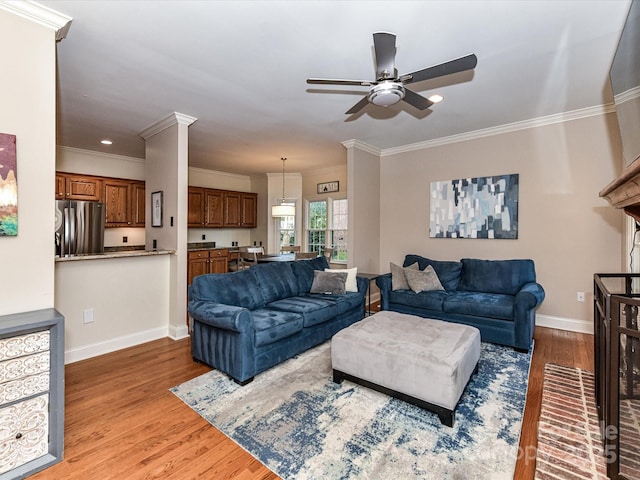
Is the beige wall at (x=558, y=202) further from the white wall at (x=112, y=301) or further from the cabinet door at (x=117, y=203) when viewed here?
the cabinet door at (x=117, y=203)

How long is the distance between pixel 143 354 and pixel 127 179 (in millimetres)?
3951

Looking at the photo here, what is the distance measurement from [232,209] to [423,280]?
5.01 m

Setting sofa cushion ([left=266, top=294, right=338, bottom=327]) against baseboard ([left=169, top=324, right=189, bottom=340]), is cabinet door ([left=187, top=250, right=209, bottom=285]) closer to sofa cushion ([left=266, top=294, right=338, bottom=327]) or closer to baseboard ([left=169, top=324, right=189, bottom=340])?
baseboard ([left=169, top=324, right=189, bottom=340])

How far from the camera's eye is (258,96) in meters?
3.31

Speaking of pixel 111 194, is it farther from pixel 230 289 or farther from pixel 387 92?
pixel 387 92

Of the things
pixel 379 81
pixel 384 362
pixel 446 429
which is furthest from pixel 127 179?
pixel 446 429

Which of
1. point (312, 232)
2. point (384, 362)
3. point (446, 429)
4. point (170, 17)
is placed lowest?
point (446, 429)

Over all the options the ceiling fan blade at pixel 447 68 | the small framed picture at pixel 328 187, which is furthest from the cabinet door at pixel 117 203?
the ceiling fan blade at pixel 447 68

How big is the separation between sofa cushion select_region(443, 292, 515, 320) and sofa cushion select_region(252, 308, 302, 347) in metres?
1.93

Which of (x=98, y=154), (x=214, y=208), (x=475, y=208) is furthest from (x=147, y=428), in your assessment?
(x=214, y=208)

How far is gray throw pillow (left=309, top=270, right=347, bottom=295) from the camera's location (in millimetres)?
3885

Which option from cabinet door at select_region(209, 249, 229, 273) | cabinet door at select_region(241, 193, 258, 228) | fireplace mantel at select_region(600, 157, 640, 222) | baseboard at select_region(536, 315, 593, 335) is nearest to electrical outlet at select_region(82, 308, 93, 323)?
cabinet door at select_region(209, 249, 229, 273)

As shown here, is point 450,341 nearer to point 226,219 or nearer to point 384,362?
point 384,362

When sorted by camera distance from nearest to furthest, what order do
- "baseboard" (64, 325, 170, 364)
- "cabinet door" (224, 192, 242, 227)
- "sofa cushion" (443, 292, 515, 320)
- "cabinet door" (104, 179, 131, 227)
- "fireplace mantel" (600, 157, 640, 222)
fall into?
"fireplace mantel" (600, 157, 640, 222), "baseboard" (64, 325, 170, 364), "sofa cushion" (443, 292, 515, 320), "cabinet door" (104, 179, 131, 227), "cabinet door" (224, 192, 242, 227)
